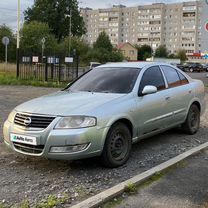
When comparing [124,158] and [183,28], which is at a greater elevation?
[183,28]

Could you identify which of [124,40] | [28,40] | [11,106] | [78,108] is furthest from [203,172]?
[124,40]

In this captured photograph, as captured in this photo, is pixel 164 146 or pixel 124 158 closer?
pixel 124 158

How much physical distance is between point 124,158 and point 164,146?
149cm

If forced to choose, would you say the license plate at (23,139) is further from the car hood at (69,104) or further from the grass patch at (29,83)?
the grass patch at (29,83)

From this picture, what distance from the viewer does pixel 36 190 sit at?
468 cm

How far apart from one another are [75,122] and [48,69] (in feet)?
57.3

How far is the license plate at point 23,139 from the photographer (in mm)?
5156

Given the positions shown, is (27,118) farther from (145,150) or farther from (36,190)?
(145,150)

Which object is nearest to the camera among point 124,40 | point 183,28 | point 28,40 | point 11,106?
point 11,106

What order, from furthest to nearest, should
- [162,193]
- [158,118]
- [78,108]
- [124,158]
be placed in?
[158,118] → [124,158] → [78,108] → [162,193]

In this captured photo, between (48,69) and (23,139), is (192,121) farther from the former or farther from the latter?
(48,69)

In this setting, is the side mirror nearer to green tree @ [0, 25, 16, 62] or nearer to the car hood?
the car hood

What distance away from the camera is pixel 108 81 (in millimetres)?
6523

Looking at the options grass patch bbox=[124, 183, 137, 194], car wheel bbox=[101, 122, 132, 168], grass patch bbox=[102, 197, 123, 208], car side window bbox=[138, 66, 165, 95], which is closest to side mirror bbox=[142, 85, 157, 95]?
car side window bbox=[138, 66, 165, 95]
